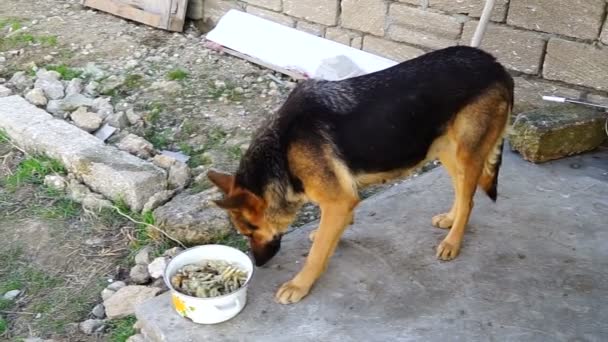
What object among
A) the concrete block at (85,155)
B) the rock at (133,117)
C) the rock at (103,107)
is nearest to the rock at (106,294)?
the concrete block at (85,155)

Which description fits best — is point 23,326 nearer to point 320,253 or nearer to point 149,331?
point 149,331

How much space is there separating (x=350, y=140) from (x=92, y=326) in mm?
1711

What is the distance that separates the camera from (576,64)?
16.8 ft

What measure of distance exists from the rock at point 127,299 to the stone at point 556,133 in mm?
2709

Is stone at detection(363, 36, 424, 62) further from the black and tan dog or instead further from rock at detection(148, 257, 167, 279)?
rock at detection(148, 257, 167, 279)

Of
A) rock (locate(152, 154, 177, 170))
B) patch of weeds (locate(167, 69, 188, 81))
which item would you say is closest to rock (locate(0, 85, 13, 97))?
patch of weeds (locate(167, 69, 188, 81))

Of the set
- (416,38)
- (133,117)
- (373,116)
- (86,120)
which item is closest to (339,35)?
(416,38)

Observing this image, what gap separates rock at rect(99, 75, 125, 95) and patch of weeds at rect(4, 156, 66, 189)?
1.37 meters

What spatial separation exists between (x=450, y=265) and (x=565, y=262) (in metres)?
0.63

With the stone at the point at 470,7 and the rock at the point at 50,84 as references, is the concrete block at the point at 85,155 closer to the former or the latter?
the rock at the point at 50,84

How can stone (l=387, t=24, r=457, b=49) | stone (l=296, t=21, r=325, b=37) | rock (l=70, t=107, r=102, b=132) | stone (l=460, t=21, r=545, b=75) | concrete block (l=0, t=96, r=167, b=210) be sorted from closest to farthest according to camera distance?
concrete block (l=0, t=96, r=167, b=210) → stone (l=460, t=21, r=545, b=75) → rock (l=70, t=107, r=102, b=132) → stone (l=387, t=24, r=457, b=49) → stone (l=296, t=21, r=325, b=37)

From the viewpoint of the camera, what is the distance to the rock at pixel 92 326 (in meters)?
3.63

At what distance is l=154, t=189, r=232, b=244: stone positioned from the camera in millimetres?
4125

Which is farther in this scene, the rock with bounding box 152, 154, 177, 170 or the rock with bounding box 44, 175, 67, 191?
the rock with bounding box 152, 154, 177, 170
